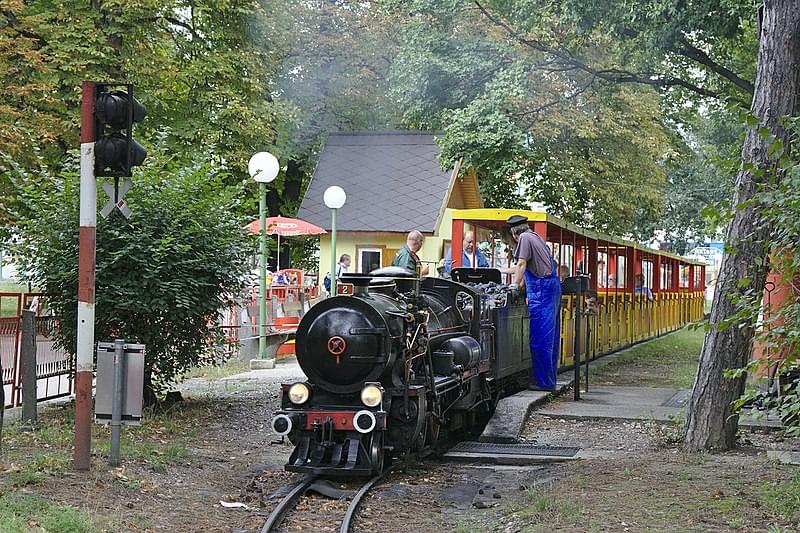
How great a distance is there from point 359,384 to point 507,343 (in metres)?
3.97

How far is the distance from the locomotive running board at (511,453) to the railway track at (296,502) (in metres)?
1.49

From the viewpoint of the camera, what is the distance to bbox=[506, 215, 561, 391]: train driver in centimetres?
1359

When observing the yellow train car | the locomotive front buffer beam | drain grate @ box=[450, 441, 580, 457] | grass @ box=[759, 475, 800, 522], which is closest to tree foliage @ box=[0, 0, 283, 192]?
the yellow train car

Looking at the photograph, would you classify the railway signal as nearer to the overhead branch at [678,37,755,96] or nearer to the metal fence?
the metal fence

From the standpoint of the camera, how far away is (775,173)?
24.2ft

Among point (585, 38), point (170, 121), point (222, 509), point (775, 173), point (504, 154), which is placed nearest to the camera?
point (775, 173)

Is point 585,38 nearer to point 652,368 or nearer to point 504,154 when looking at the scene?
point 504,154

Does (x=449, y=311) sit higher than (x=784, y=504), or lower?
higher

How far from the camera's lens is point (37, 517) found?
715 centimetres

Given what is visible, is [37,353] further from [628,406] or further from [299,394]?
[628,406]

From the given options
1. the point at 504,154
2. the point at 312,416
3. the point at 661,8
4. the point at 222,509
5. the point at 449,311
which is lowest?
the point at 222,509

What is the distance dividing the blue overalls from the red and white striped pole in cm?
638

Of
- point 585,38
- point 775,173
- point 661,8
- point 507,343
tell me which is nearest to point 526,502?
point 775,173

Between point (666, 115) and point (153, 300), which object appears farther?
point (666, 115)
